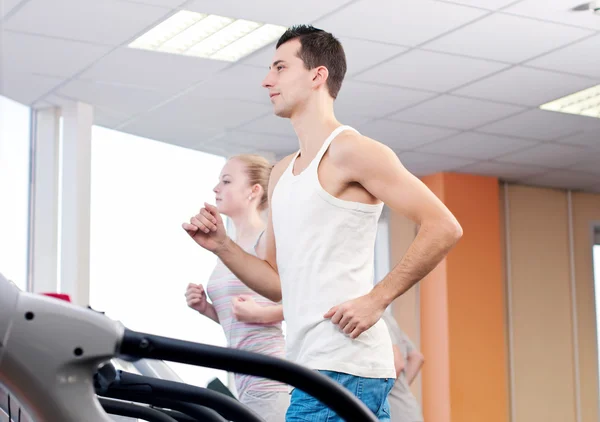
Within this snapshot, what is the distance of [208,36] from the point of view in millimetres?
4625

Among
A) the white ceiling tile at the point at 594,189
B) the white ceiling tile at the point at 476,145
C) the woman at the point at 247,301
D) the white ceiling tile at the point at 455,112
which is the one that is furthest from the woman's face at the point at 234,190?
the white ceiling tile at the point at 594,189

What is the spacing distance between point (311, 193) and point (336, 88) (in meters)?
0.34

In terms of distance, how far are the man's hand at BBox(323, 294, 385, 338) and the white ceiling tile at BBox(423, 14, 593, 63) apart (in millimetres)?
2896

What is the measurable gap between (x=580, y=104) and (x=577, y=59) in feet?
3.59

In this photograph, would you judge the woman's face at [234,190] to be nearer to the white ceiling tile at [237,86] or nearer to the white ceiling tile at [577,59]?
the white ceiling tile at [237,86]

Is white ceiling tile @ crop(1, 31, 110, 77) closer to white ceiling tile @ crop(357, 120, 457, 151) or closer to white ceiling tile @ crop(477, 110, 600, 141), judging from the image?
white ceiling tile @ crop(357, 120, 457, 151)

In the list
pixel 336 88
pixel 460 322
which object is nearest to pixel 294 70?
pixel 336 88

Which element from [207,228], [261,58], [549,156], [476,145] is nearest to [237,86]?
[261,58]

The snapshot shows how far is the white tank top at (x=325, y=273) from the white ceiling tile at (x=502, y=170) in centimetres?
563

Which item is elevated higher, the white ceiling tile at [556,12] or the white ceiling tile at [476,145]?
the white ceiling tile at [556,12]

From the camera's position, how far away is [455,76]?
5.09 meters

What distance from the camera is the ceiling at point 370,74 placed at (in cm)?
418

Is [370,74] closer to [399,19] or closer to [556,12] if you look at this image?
[399,19]

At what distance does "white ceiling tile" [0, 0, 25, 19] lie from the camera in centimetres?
406
